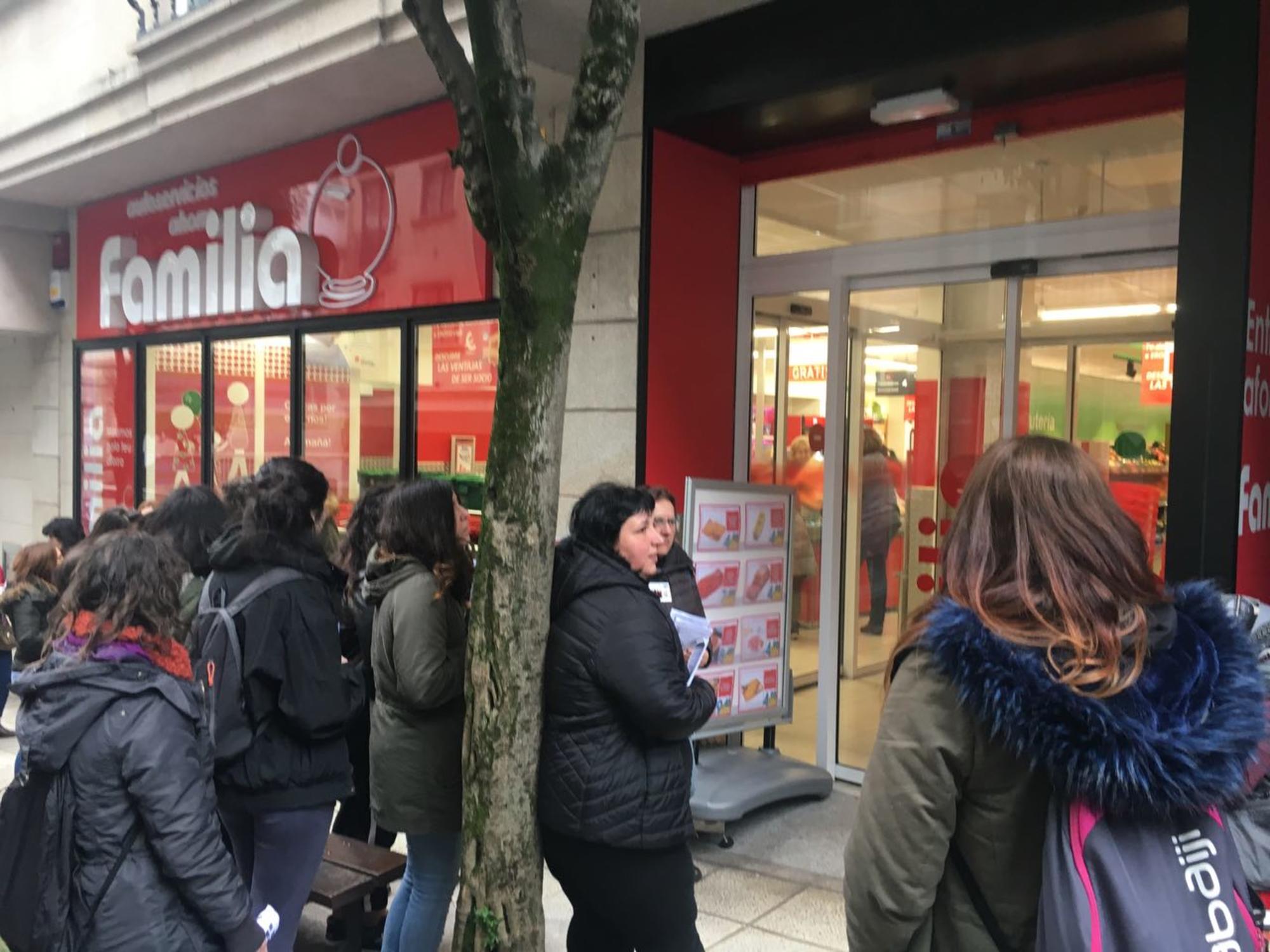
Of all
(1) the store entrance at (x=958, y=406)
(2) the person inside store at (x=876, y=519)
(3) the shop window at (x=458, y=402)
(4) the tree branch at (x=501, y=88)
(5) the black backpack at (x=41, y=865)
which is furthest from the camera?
(3) the shop window at (x=458, y=402)

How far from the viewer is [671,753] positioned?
3.02 m

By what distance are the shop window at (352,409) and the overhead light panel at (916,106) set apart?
3.78 m

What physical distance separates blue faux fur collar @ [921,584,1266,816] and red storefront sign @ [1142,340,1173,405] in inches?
157

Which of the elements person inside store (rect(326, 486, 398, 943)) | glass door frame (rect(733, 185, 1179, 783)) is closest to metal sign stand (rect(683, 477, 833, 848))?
Answer: glass door frame (rect(733, 185, 1179, 783))

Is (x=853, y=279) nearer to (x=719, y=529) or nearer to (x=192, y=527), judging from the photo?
(x=719, y=529)

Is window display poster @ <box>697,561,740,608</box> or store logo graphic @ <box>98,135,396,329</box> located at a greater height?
store logo graphic @ <box>98,135,396,329</box>

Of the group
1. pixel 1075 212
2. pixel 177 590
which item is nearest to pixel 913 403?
pixel 1075 212

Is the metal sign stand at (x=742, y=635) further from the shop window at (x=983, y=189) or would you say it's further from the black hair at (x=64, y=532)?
the black hair at (x=64, y=532)

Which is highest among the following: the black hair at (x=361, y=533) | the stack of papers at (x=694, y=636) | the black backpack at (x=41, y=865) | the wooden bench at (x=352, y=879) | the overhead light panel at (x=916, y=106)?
the overhead light panel at (x=916, y=106)

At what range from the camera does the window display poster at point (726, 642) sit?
5.60 m

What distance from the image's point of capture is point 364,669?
13.9 ft

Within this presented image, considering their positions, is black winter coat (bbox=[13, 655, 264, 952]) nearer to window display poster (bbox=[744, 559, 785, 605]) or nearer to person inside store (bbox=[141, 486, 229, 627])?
person inside store (bbox=[141, 486, 229, 627])

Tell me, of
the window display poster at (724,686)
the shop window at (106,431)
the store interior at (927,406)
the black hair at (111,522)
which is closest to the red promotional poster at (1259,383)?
the store interior at (927,406)

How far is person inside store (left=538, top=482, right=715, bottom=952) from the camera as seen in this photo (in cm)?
289
